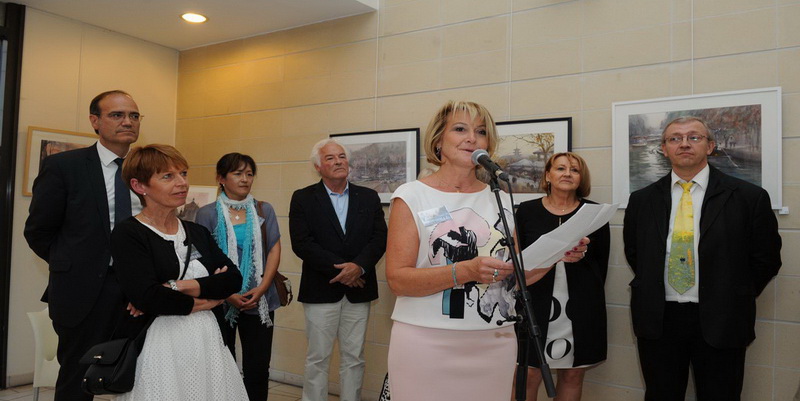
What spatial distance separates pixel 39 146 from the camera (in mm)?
4453

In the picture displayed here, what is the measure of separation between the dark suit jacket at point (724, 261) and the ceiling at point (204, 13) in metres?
2.83

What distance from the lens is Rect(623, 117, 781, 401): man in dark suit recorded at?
262 centimetres

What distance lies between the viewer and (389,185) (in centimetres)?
437

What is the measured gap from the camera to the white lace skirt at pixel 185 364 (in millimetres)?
1978

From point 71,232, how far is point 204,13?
2680 mm

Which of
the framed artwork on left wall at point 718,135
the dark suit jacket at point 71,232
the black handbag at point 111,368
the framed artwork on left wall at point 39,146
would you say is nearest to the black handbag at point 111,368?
the black handbag at point 111,368

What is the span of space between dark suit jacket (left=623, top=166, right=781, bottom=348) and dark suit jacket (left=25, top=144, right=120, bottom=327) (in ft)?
8.27

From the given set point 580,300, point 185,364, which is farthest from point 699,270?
point 185,364

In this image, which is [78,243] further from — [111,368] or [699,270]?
[699,270]

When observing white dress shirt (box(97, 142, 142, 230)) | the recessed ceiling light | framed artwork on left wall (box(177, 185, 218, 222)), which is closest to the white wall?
the recessed ceiling light

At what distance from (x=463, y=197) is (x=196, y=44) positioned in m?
4.44

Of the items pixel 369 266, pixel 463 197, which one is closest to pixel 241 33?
pixel 369 266

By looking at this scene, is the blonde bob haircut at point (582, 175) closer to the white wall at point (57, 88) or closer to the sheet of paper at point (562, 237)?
the sheet of paper at point (562, 237)

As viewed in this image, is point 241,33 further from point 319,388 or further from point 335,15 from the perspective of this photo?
point 319,388
